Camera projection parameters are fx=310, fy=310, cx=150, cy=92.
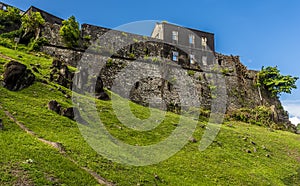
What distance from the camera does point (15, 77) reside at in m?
21.4

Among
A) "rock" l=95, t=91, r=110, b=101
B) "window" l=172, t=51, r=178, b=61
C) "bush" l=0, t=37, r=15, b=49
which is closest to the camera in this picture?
"rock" l=95, t=91, r=110, b=101

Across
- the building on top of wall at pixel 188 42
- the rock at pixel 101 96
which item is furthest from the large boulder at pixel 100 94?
the building on top of wall at pixel 188 42

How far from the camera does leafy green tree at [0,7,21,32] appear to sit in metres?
41.6

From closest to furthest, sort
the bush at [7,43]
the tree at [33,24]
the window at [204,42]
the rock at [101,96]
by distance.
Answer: the rock at [101,96] < the bush at [7,43] < the tree at [33,24] < the window at [204,42]

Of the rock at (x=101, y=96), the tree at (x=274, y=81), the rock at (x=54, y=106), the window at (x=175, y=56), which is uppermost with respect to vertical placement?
the window at (x=175, y=56)

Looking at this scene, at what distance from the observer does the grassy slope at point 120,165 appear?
40.7ft

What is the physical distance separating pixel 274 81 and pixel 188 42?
1396 centimetres

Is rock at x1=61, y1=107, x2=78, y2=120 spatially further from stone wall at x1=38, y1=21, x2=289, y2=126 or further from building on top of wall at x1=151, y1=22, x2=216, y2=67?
building on top of wall at x1=151, y1=22, x2=216, y2=67

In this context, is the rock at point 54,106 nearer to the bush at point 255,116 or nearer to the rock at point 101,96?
the rock at point 101,96

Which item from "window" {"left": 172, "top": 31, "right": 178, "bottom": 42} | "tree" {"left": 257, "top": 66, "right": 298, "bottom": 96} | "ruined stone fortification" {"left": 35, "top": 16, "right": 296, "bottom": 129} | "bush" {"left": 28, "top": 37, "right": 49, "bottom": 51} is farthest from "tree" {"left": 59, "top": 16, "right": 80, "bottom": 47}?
"tree" {"left": 257, "top": 66, "right": 298, "bottom": 96}

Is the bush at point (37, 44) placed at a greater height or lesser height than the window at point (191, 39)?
lesser

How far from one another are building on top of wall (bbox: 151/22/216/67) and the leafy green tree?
20.5 m

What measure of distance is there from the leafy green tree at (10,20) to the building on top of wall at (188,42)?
67.2ft

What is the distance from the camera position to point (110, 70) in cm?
3606
